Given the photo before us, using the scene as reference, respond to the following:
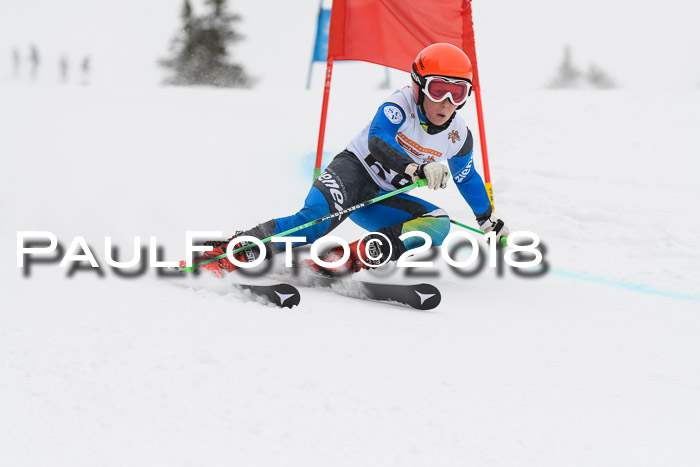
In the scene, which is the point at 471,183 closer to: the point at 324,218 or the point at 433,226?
the point at 433,226

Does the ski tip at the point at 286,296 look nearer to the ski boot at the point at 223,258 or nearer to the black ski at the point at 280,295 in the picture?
the black ski at the point at 280,295

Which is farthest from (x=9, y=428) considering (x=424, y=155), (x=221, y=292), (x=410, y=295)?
(x=424, y=155)

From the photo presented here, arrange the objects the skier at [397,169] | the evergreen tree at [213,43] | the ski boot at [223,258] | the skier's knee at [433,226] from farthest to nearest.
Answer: the evergreen tree at [213,43], the skier's knee at [433,226], the skier at [397,169], the ski boot at [223,258]

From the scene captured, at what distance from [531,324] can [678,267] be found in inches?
88.0

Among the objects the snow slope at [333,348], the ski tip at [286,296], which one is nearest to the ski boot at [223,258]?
the snow slope at [333,348]

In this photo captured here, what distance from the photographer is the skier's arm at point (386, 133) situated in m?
3.32

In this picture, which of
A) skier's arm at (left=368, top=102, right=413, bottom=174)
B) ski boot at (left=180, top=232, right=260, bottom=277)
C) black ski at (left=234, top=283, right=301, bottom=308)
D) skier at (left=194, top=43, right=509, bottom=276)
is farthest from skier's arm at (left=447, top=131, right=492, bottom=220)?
black ski at (left=234, top=283, right=301, bottom=308)

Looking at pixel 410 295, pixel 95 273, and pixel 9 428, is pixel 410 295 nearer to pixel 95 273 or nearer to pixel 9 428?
pixel 95 273

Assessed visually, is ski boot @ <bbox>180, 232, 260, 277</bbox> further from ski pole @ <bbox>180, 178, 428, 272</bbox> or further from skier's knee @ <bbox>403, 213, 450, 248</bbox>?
skier's knee @ <bbox>403, 213, 450, 248</bbox>

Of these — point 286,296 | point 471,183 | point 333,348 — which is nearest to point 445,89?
point 471,183

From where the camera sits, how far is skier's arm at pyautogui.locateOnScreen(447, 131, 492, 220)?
12.2ft

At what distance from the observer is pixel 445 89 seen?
3.27m

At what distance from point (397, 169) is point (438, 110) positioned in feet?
1.34

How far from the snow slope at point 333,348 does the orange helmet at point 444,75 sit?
111 centimetres
